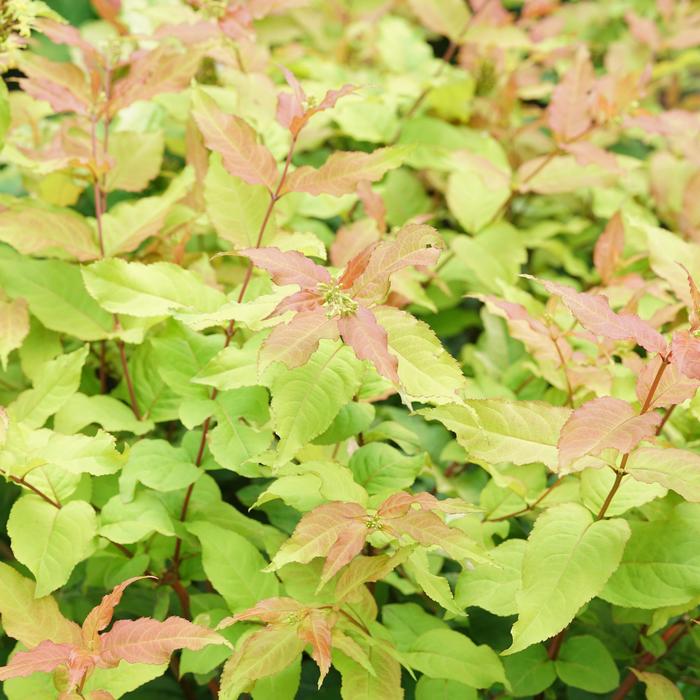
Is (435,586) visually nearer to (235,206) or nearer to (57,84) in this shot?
(235,206)

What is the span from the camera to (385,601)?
1034 millimetres

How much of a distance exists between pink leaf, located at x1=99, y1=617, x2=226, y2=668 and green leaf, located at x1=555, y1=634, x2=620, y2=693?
0.47 meters

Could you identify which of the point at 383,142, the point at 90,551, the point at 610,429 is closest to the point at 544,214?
the point at 383,142

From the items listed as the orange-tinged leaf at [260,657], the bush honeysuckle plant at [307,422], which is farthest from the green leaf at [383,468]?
the orange-tinged leaf at [260,657]

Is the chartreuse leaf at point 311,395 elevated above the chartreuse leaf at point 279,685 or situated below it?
above

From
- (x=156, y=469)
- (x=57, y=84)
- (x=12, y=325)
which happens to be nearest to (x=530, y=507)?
(x=156, y=469)

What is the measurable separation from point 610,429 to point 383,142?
0.98 metres

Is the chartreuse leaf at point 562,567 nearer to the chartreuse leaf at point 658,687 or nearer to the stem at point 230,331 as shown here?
the chartreuse leaf at point 658,687

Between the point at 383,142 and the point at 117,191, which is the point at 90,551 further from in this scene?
the point at 383,142

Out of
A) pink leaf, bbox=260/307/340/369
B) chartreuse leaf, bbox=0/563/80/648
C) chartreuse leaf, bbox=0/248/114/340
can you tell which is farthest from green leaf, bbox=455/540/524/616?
chartreuse leaf, bbox=0/248/114/340

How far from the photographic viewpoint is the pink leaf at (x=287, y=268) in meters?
0.78

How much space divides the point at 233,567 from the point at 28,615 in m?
0.22

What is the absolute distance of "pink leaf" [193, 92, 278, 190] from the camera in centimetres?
93

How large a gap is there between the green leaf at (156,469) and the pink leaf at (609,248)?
76cm
